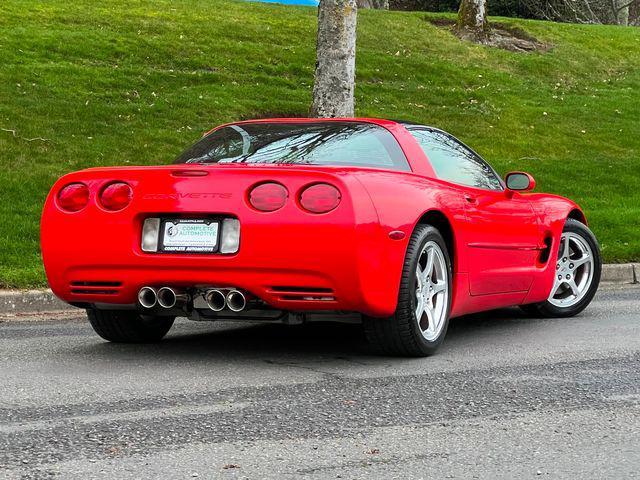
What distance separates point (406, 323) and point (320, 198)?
0.87 metres

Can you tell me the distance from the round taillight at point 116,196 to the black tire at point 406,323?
1.42 metres

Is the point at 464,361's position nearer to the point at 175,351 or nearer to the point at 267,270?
the point at 267,270

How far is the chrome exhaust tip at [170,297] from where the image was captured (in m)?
5.91

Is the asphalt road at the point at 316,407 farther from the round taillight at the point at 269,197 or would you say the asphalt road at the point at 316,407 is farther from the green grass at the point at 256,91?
the green grass at the point at 256,91

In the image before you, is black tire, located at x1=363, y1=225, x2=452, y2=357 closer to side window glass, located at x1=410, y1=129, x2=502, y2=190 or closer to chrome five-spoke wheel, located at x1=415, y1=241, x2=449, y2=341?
chrome five-spoke wheel, located at x1=415, y1=241, x2=449, y2=341

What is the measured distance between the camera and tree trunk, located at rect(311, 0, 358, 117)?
587 inches

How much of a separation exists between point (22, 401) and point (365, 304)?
173 centimetres

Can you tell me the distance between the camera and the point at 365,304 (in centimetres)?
566

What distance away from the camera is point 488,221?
7.01 metres

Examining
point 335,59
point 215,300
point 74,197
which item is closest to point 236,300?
point 215,300

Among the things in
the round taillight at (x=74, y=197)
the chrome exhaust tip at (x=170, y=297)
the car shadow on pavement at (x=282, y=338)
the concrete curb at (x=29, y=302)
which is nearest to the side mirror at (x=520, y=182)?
the car shadow on pavement at (x=282, y=338)

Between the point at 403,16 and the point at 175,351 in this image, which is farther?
the point at 403,16

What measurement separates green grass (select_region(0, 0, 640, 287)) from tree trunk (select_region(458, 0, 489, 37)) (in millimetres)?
660

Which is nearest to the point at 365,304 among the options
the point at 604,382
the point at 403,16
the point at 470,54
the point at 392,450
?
the point at 604,382
